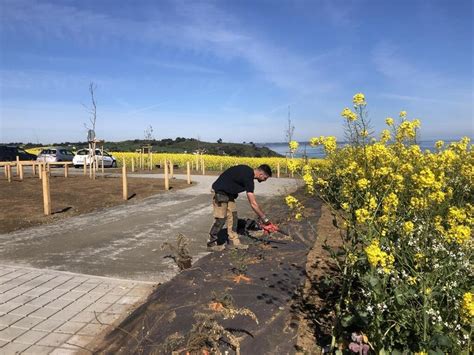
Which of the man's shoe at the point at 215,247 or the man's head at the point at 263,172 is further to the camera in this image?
the man's shoe at the point at 215,247

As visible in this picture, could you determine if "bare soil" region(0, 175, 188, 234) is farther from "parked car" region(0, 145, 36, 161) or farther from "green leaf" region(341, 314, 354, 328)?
"parked car" region(0, 145, 36, 161)

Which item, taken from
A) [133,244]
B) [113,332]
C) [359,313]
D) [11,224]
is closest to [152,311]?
[113,332]

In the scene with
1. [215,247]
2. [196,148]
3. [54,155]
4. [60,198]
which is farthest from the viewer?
[196,148]

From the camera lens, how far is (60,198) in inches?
535

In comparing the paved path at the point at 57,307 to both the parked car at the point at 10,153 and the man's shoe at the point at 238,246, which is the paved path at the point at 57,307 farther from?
the parked car at the point at 10,153

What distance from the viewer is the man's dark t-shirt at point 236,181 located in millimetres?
6555

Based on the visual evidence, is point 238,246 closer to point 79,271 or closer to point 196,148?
point 79,271

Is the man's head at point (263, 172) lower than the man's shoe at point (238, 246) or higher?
higher

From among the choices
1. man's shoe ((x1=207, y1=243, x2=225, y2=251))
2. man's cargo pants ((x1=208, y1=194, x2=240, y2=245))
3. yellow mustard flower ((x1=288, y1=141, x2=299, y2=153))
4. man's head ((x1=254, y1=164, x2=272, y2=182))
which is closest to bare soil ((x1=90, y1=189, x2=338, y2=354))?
man's shoe ((x1=207, y1=243, x2=225, y2=251))

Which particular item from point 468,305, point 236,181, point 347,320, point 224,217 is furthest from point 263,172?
point 468,305

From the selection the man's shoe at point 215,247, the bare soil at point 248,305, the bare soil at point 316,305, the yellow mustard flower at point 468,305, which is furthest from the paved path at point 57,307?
Result: the yellow mustard flower at point 468,305

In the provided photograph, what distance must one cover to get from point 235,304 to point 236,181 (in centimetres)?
278

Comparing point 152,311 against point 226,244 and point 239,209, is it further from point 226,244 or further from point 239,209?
point 239,209

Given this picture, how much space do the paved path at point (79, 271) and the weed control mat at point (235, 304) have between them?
44 cm
